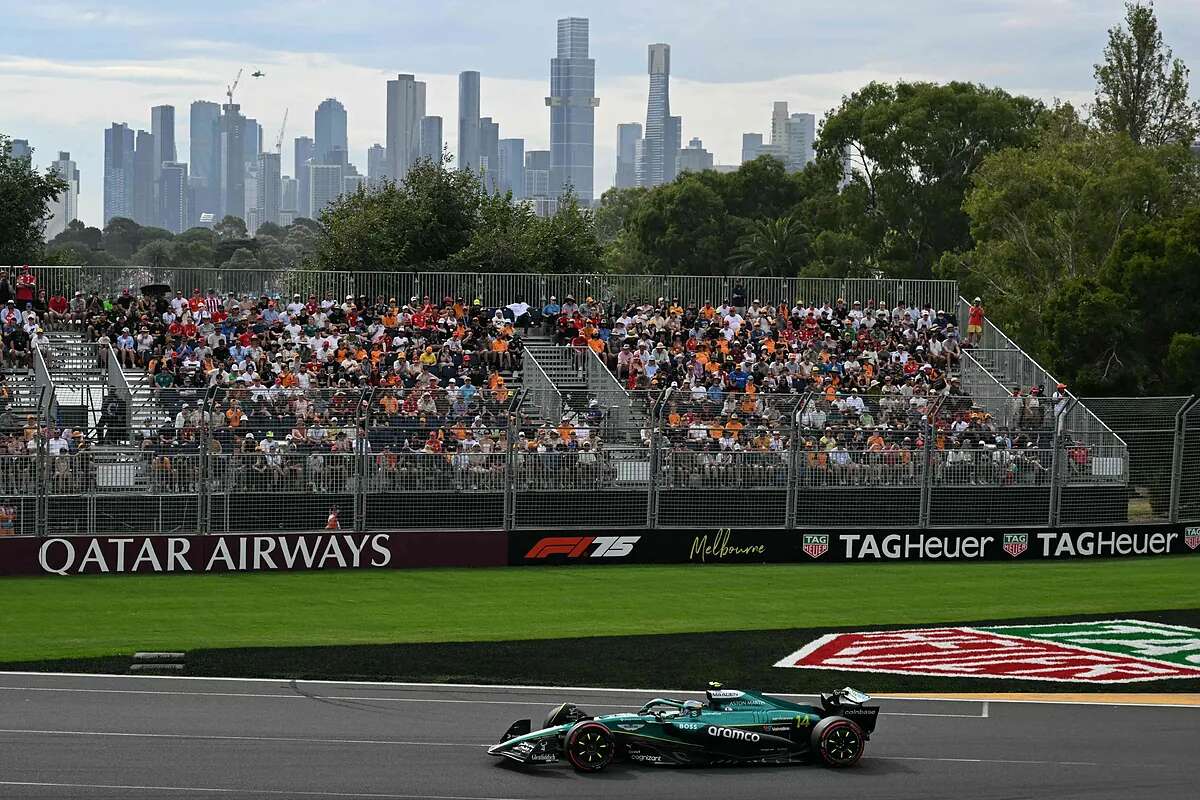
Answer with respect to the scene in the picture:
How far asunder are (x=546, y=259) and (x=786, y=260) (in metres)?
31.6

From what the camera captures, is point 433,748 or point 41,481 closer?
point 433,748

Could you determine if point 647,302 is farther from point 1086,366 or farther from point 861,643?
point 861,643

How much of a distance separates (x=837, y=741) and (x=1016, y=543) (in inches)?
710

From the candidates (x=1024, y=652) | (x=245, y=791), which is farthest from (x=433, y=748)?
(x=1024, y=652)

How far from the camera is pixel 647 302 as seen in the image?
44.4 m

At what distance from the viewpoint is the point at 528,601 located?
2488 centimetres

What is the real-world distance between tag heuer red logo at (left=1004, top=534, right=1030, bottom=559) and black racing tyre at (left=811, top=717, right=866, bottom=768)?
58.4 ft

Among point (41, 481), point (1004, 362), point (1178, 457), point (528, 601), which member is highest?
point (1004, 362)

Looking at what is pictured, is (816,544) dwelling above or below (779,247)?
below

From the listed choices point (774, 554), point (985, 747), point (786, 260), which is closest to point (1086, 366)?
point (774, 554)

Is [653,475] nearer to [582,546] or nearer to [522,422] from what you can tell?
[582,546]

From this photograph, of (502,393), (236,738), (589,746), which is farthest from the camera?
(502,393)

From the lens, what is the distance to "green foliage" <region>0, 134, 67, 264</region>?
56938 mm

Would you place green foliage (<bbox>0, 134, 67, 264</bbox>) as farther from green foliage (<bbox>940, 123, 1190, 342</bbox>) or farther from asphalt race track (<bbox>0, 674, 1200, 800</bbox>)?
asphalt race track (<bbox>0, 674, 1200, 800</bbox>)
